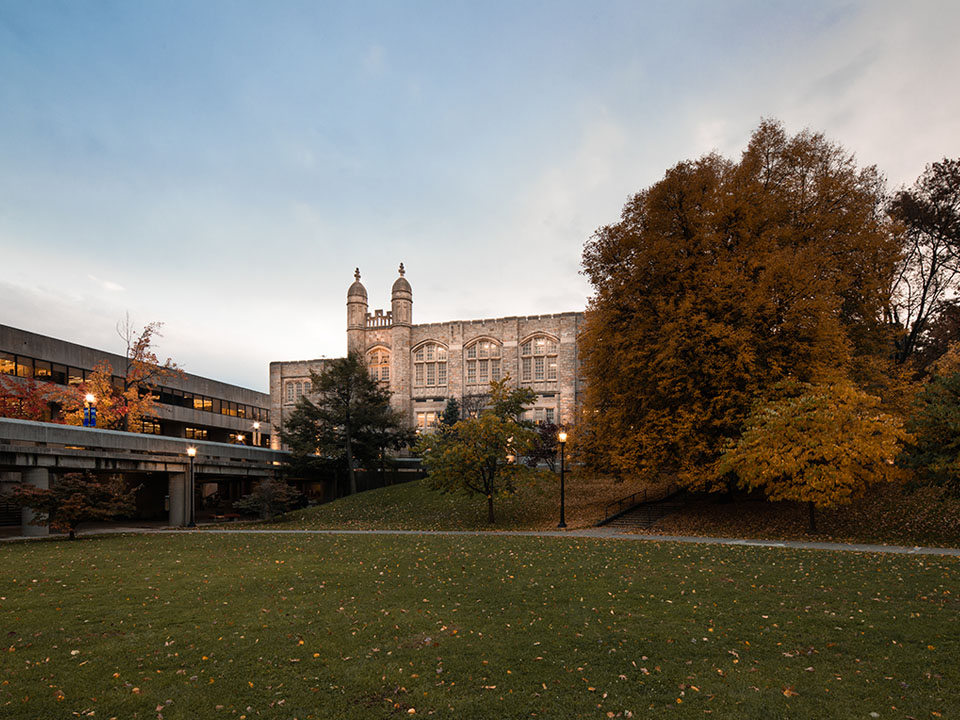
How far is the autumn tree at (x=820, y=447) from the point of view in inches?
791

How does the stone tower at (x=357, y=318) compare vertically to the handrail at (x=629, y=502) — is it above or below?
above

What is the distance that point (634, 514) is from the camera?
2886cm

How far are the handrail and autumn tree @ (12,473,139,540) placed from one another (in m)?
22.2

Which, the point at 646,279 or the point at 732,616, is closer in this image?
the point at 732,616

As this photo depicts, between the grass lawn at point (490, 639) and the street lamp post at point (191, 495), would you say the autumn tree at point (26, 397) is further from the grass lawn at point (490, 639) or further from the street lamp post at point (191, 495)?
the grass lawn at point (490, 639)

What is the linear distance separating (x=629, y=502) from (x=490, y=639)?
25054 mm

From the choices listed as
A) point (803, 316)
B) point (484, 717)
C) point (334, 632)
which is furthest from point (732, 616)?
point (803, 316)

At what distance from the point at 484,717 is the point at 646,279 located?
22.9 metres

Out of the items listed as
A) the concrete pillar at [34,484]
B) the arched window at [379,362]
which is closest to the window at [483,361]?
the arched window at [379,362]

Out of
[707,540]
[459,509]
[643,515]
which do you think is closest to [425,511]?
[459,509]

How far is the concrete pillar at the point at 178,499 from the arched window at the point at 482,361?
30.7 m

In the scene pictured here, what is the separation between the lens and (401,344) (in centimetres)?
6256

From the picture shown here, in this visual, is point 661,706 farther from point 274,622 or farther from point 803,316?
point 803,316

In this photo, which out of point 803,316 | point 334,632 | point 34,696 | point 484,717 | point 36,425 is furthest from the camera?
point 36,425
